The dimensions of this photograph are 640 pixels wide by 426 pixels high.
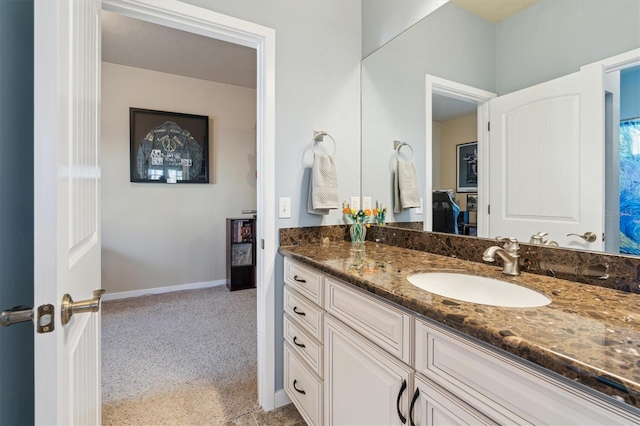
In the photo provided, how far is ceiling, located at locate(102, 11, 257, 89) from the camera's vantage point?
2.71 metres

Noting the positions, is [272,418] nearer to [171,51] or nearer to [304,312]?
[304,312]

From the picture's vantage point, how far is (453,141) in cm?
145

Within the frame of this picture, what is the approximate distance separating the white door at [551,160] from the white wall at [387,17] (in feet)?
2.45

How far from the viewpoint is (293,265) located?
153 centimetres

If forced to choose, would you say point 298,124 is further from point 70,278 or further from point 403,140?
point 70,278

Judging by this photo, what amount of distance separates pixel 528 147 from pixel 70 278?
1521 millimetres

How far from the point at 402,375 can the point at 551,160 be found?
0.93m

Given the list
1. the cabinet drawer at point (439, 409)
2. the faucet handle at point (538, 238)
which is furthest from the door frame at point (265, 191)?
the faucet handle at point (538, 238)

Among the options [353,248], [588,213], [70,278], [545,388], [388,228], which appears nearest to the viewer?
[545,388]

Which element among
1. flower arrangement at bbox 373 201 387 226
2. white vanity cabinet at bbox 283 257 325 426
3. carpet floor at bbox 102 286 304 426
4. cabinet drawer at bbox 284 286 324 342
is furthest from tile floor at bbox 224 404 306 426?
flower arrangement at bbox 373 201 387 226

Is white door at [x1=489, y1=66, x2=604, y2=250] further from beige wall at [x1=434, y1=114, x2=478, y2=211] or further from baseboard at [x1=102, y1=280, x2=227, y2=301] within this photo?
baseboard at [x1=102, y1=280, x2=227, y2=301]

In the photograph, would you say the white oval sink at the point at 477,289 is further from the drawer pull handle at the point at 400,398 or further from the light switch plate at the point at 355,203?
the light switch plate at the point at 355,203

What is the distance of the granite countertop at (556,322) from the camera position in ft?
1.55

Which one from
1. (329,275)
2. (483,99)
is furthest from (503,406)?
(483,99)
